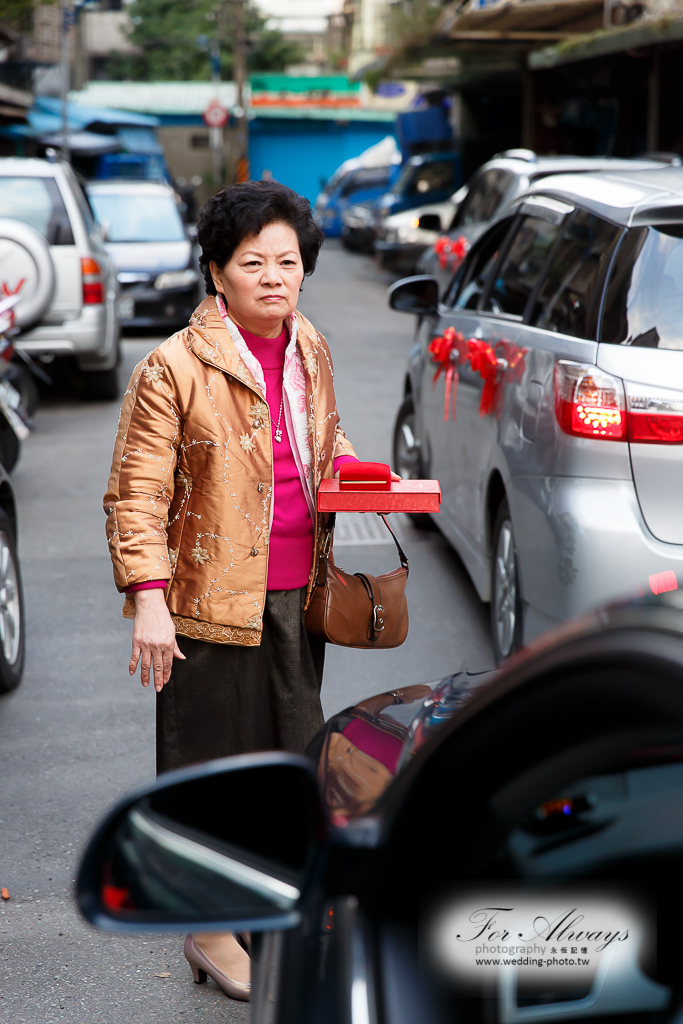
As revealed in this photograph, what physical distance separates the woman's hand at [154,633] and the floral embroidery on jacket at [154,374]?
43 centimetres

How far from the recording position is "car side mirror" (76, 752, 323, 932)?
4.29 feet

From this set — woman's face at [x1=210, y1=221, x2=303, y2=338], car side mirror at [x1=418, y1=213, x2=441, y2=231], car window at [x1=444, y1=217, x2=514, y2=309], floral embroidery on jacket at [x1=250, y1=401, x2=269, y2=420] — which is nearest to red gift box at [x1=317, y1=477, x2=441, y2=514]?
floral embroidery on jacket at [x1=250, y1=401, x2=269, y2=420]

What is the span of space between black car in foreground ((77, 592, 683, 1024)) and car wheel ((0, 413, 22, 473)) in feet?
17.0

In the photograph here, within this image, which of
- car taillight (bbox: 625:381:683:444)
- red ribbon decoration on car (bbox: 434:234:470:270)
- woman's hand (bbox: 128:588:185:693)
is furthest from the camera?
red ribbon decoration on car (bbox: 434:234:470:270)

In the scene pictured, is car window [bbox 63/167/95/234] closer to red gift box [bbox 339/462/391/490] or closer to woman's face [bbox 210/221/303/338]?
woman's face [bbox 210/221/303/338]

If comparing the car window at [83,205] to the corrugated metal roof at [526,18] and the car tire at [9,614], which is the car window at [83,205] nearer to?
the car tire at [9,614]

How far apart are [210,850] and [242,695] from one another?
1.23m

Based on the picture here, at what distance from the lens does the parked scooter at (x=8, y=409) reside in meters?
6.16

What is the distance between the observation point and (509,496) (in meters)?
3.90

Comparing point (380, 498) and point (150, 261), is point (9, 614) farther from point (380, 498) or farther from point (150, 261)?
point (150, 261)

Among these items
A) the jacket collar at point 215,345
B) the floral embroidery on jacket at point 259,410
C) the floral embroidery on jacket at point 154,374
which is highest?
the jacket collar at point 215,345

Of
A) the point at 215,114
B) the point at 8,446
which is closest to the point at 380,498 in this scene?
the point at 8,446

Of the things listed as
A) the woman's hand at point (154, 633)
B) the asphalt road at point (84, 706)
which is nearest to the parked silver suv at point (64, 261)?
the asphalt road at point (84, 706)

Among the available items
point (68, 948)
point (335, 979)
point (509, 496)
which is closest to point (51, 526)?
point (509, 496)
